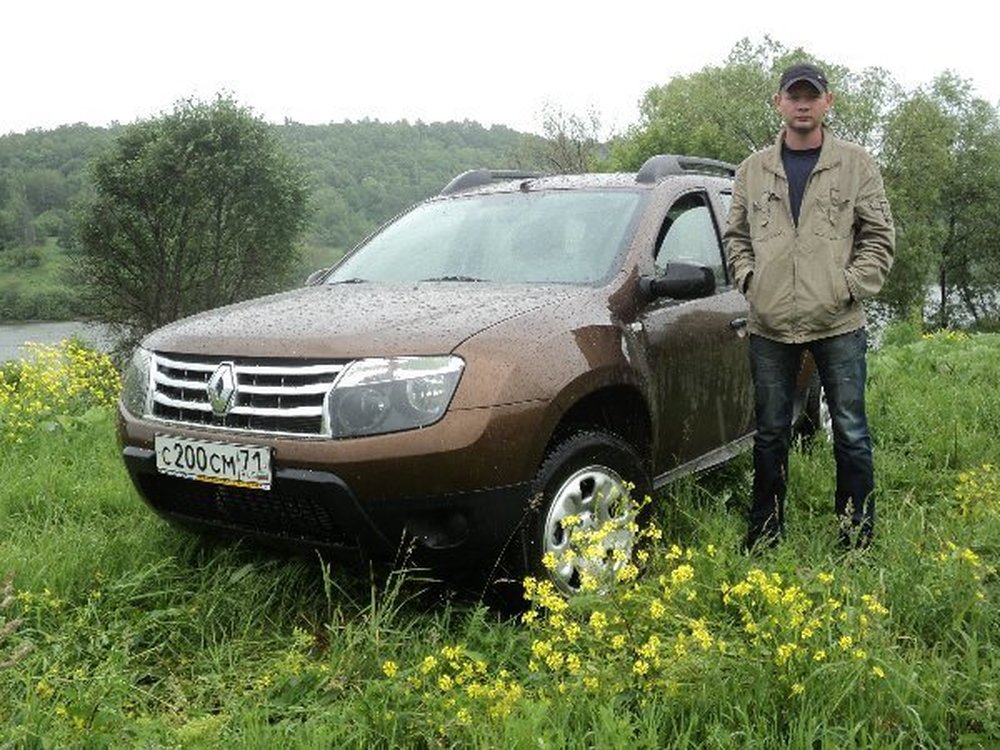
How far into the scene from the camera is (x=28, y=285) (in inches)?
2847

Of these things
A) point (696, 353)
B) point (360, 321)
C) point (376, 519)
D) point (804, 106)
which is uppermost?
point (804, 106)

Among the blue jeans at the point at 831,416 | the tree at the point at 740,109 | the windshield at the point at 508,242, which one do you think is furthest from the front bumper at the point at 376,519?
the tree at the point at 740,109

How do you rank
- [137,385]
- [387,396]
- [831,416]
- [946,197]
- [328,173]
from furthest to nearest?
[328,173] < [946,197] < [831,416] < [137,385] < [387,396]

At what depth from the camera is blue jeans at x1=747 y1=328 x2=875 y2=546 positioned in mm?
3693

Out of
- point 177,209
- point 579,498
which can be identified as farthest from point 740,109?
point 579,498

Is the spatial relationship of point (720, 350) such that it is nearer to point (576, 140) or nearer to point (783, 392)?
point (783, 392)

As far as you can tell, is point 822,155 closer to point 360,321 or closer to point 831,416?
point 831,416

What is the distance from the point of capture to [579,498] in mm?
3146

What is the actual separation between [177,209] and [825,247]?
113 feet

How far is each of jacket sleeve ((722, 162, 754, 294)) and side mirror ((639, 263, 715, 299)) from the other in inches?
10.6

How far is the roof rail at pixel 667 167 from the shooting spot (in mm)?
4191

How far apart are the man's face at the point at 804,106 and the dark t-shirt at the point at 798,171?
0.09m

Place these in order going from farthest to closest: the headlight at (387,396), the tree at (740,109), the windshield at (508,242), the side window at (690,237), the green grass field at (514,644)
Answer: the tree at (740,109)
the side window at (690,237)
the windshield at (508,242)
the headlight at (387,396)
the green grass field at (514,644)

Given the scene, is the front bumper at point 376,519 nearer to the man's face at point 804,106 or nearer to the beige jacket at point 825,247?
the beige jacket at point 825,247
